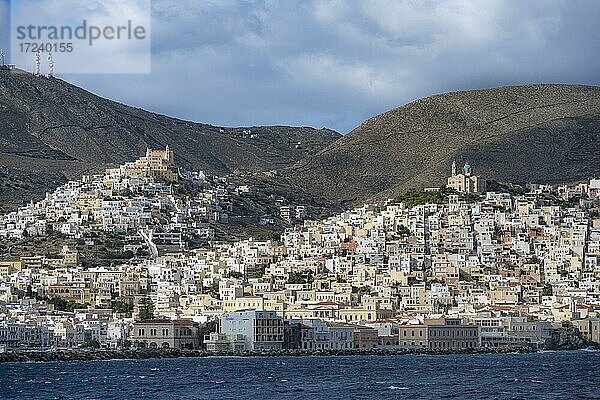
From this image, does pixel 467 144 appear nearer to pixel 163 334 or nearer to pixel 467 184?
pixel 467 184

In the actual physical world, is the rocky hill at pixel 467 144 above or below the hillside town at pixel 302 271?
above

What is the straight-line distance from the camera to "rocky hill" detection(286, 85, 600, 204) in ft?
484

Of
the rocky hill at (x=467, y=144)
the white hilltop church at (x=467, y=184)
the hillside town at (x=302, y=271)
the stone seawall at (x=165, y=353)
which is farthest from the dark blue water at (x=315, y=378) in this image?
the rocky hill at (x=467, y=144)

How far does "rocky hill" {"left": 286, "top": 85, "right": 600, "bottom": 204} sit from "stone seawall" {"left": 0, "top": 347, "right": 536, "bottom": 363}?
55.0 metres

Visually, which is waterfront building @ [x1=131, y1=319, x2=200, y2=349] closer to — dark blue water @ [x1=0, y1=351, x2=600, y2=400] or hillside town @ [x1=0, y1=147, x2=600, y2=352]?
hillside town @ [x1=0, y1=147, x2=600, y2=352]

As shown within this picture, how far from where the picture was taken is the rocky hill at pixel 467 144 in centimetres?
14750

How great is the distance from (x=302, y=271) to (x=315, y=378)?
4145cm

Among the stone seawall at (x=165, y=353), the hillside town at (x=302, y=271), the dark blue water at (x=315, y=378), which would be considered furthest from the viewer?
the hillside town at (x=302, y=271)

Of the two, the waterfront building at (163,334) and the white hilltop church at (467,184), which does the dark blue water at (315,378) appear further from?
the white hilltop church at (467,184)

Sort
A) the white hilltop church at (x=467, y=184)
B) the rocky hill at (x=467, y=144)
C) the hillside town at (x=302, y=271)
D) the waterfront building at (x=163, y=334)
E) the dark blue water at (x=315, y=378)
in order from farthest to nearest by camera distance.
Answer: the rocky hill at (x=467, y=144) < the white hilltop church at (x=467, y=184) < the hillside town at (x=302, y=271) < the waterfront building at (x=163, y=334) < the dark blue water at (x=315, y=378)

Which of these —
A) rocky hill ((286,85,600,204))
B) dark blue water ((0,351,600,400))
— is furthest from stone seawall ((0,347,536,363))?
rocky hill ((286,85,600,204))

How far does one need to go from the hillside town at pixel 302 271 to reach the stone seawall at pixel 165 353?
758 mm

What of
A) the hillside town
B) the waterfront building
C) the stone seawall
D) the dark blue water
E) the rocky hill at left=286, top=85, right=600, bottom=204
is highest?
the rocky hill at left=286, top=85, right=600, bottom=204

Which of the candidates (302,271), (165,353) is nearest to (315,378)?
(165,353)
